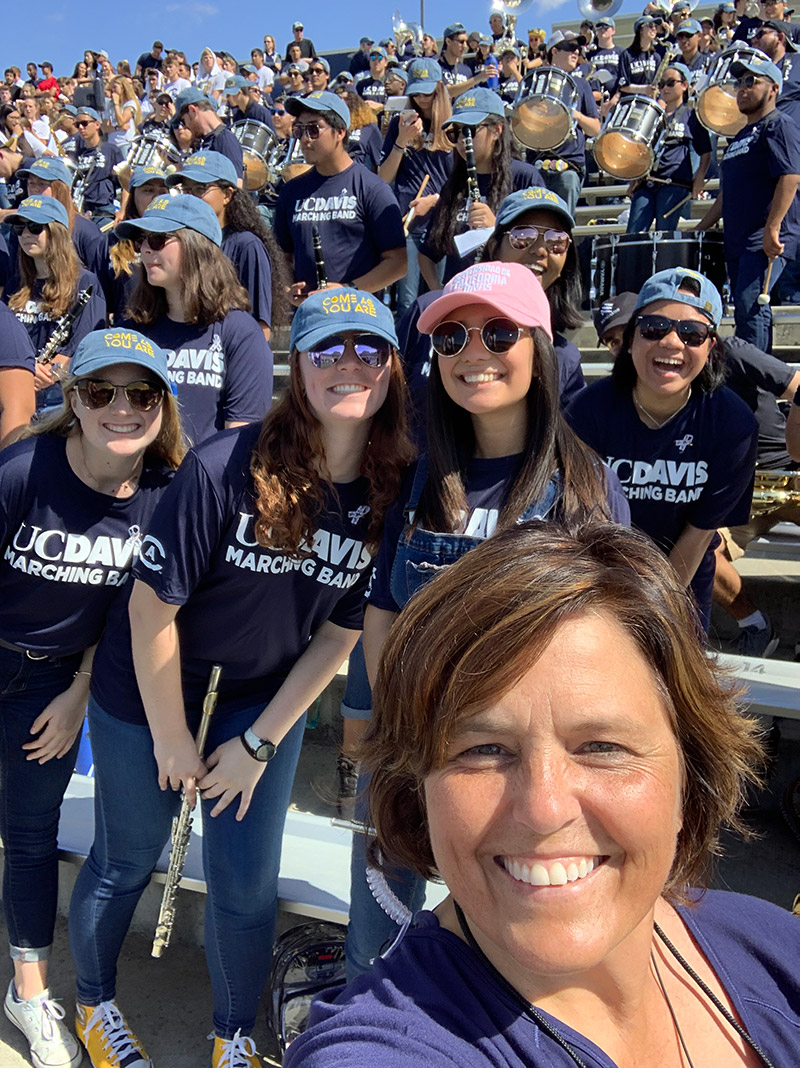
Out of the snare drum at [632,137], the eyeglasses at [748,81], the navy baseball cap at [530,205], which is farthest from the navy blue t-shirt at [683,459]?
the snare drum at [632,137]

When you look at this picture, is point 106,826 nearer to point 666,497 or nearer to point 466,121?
point 666,497

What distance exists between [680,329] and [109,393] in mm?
1857

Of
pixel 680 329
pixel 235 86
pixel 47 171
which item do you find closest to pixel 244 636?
pixel 680 329

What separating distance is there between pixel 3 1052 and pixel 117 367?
2.11 m

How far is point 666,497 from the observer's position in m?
3.12

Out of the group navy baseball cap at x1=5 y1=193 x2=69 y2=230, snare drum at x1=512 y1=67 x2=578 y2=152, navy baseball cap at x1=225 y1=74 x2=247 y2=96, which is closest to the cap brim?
navy baseball cap at x1=5 y1=193 x2=69 y2=230

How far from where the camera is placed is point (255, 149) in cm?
867

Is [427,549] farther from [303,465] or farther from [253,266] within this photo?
[253,266]

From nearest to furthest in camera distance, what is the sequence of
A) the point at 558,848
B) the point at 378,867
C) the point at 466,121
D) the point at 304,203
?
1. the point at 558,848
2. the point at 378,867
3. the point at 466,121
4. the point at 304,203

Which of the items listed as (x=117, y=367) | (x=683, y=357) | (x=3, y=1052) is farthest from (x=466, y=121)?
(x=3, y=1052)

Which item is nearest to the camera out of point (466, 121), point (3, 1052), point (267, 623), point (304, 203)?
point (267, 623)

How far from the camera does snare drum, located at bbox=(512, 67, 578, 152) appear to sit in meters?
7.20

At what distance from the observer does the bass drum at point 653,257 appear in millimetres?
6148

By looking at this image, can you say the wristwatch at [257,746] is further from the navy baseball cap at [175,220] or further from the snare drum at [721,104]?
the snare drum at [721,104]
